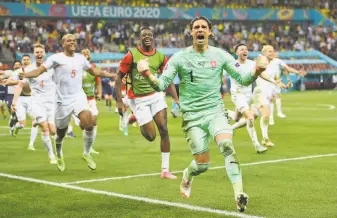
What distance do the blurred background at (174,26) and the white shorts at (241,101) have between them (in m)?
31.2

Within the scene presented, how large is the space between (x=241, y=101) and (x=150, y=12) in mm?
45374

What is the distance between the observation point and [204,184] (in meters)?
11.9

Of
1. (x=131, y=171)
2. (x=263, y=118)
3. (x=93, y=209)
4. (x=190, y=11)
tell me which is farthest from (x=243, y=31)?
(x=93, y=209)

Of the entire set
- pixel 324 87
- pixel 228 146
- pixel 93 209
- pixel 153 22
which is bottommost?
pixel 324 87

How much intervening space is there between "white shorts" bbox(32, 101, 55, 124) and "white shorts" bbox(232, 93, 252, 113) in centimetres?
439

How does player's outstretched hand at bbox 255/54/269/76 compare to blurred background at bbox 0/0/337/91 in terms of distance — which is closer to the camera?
player's outstretched hand at bbox 255/54/269/76

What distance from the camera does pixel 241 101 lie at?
17.0m

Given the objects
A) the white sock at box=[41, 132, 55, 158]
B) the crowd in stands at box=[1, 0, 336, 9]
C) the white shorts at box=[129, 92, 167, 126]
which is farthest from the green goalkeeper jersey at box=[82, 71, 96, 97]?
the crowd in stands at box=[1, 0, 336, 9]

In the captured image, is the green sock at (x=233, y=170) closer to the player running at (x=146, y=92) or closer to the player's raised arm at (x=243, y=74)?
the player's raised arm at (x=243, y=74)

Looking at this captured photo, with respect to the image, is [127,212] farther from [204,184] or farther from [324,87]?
[324,87]

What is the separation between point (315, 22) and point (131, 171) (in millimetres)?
60221

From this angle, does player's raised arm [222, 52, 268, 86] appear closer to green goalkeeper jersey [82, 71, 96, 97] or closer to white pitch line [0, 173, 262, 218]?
white pitch line [0, 173, 262, 218]

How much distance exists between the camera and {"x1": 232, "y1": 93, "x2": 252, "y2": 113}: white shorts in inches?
664

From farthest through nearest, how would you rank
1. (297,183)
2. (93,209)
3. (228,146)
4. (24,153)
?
(24,153) → (297,183) → (93,209) → (228,146)
